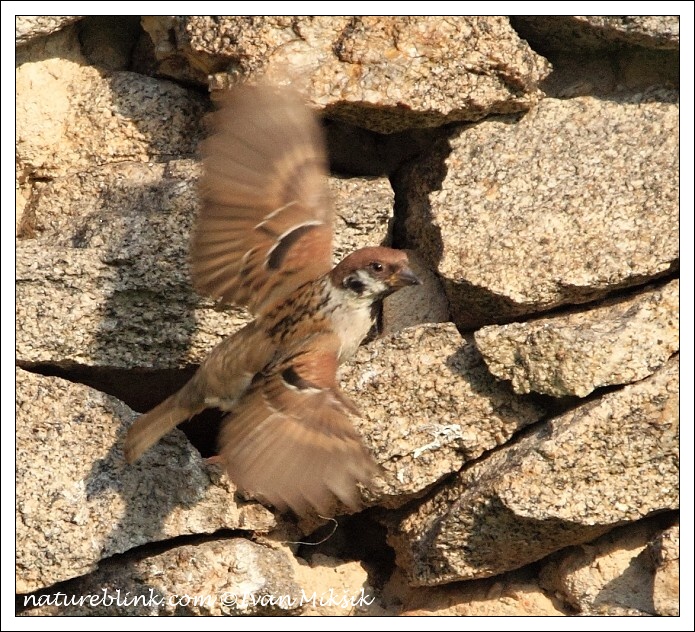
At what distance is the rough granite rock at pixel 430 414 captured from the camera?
16.9 feet

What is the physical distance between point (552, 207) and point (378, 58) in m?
0.97

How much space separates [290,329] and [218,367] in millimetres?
328

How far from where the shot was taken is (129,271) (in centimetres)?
531

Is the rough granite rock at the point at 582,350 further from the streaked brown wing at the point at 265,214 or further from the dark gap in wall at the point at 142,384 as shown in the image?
the dark gap in wall at the point at 142,384

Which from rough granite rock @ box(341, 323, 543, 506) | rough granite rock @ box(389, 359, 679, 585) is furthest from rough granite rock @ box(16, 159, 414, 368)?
rough granite rock @ box(389, 359, 679, 585)

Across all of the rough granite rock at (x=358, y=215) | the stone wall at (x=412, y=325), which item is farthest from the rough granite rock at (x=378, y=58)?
the rough granite rock at (x=358, y=215)

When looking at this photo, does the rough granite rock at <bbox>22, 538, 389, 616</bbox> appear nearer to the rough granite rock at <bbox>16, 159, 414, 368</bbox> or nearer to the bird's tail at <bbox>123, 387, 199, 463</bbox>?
the bird's tail at <bbox>123, 387, 199, 463</bbox>

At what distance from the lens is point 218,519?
521cm

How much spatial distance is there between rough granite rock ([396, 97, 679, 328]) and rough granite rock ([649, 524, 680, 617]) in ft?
3.52

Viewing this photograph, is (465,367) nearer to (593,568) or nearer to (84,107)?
(593,568)

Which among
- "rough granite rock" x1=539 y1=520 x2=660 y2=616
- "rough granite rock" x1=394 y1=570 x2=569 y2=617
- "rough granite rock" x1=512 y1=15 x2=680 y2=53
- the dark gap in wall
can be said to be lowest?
"rough granite rock" x1=394 y1=570 x2=569 y2=617

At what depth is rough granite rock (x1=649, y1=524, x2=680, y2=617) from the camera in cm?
483

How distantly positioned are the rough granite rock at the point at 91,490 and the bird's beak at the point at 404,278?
1.13 m

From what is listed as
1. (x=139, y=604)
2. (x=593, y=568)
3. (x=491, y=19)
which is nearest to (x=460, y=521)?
(x=593, y=568)
